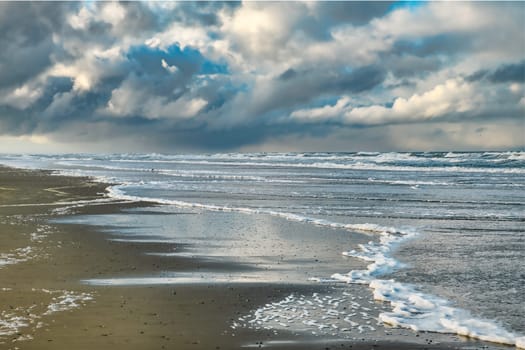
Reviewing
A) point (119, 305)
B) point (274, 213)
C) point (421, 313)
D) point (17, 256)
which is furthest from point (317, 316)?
point (274, 213)

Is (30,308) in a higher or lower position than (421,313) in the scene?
higher

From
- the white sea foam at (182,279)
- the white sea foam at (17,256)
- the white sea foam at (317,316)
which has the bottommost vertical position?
the white sea foam at (317,316)

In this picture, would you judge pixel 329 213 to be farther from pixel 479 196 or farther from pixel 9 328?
pixel 9 328

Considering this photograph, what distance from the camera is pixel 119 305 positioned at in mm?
9773

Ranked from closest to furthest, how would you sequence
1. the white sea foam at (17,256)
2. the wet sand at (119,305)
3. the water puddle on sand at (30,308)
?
the wet sand at (119,305)
the water puddle on sand at (30,308)
the white sea foam at (17,256)

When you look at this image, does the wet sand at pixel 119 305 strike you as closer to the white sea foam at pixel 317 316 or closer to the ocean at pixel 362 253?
the white sea foam at pixel 317 316

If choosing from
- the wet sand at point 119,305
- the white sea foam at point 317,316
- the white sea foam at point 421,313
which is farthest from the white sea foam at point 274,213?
the white sea foam at point 317,316

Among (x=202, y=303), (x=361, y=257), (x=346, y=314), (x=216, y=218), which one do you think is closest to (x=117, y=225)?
(x=216, y=218)

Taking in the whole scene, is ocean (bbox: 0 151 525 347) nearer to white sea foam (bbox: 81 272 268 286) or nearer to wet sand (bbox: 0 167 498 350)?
white sea foam (bbox: 81 272 268 286)

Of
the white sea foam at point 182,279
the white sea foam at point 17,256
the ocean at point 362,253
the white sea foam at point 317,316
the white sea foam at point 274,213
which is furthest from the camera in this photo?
the white sea foam at point 274,213

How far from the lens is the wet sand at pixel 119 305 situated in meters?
7.98

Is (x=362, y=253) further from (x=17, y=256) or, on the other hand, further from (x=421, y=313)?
(x=17, y=256)

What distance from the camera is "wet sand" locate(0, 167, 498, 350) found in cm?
798

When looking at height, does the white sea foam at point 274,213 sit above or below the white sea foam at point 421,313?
above
